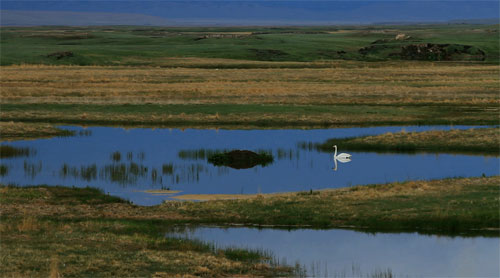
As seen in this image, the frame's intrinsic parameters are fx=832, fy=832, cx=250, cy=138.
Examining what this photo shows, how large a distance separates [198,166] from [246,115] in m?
17.1

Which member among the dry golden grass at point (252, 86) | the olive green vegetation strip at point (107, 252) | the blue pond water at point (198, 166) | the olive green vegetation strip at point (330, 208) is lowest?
the dry golden grass at point (252, 86)

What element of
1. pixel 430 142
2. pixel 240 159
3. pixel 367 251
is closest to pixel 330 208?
pixel 367 251

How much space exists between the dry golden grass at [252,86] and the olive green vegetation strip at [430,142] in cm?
1869

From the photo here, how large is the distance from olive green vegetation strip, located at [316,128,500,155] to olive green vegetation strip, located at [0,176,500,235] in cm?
1095

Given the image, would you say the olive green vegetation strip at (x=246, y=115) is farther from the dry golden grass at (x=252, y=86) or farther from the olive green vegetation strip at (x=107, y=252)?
the olive green vegetation strip at (x=107, y=252)

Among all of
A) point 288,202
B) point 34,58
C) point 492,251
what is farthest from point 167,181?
point 34,58

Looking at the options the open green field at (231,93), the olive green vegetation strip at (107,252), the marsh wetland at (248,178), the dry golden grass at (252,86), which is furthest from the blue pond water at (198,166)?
the dry golden grass at (252,86)

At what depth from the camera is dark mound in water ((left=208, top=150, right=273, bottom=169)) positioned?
37406 millimetres

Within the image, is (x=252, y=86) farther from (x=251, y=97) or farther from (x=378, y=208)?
(x=378, y=208)

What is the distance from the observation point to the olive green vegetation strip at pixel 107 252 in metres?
18.1

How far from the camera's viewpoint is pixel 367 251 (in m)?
21.2

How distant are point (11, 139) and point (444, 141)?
75.7ft

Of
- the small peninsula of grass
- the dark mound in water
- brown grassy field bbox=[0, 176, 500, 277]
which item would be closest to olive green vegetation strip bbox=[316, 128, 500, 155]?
the dark mound in water

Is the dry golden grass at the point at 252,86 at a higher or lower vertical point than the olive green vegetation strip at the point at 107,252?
lower
